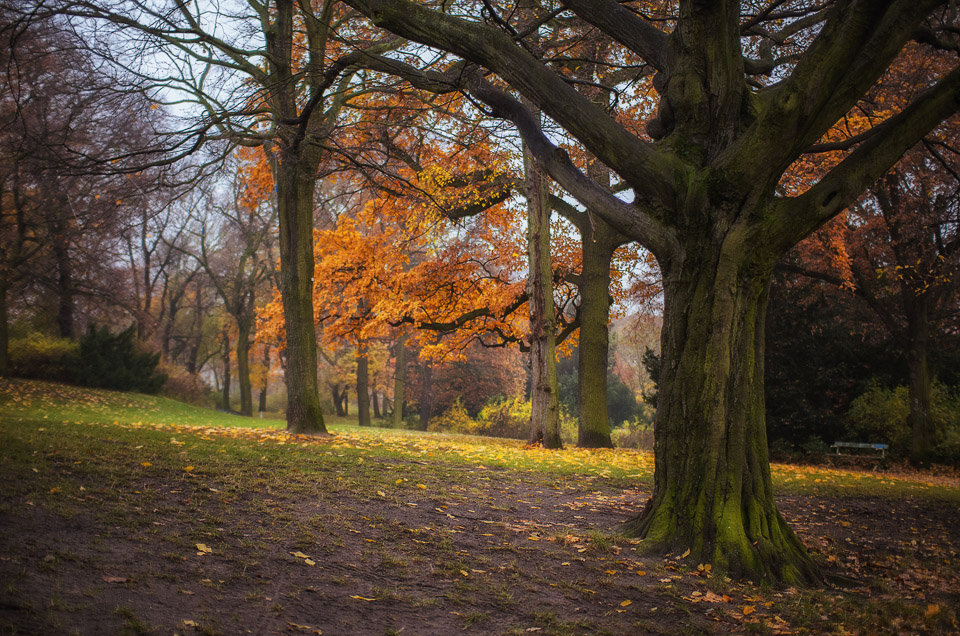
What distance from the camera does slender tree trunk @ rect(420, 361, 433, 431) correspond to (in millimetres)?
34319

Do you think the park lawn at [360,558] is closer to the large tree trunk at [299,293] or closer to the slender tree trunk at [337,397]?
the large tree trunk at [299,293]

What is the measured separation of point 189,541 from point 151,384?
24.4 m

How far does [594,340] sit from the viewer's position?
53.2ft

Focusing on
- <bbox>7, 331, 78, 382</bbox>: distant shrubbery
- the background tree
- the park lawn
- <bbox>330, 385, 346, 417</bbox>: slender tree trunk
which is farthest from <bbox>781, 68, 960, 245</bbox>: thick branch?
<bbox>330, 385, 346, 417</bbox>: slender tree trunk

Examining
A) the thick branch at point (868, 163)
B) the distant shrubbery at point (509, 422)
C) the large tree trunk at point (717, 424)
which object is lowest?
the distant shrubbery at point (509, 422)

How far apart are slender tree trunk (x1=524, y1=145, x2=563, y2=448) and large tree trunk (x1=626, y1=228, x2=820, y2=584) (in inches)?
375

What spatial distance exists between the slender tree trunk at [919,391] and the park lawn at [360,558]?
10.6 metres

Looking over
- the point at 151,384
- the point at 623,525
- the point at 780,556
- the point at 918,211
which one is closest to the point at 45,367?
the point at 151,384

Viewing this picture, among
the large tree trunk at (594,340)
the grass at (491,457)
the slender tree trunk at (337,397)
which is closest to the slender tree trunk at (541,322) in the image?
the grass at (491,457)

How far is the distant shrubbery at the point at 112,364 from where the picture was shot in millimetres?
22250

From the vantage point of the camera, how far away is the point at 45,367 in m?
21.5

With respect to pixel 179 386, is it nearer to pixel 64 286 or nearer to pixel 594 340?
pixel 64 286

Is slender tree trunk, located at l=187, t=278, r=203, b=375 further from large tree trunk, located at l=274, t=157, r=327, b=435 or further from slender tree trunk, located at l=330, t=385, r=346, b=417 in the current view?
large tree trunk, located at l=274, t=157, r=327, b=435

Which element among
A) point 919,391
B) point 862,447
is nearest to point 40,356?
point 862,447
